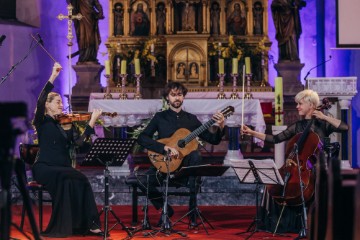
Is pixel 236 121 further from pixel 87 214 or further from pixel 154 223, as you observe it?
pixel 87 214

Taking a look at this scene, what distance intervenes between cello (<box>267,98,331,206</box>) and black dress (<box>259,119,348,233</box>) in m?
0.37

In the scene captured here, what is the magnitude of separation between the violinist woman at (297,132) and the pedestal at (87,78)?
19.8ft

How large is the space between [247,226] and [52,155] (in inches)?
87.5

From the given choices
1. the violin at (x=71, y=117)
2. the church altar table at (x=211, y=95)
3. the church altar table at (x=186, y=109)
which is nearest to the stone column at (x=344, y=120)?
the church altar table at (x=186, y=109)

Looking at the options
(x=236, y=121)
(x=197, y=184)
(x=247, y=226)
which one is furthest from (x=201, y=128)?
(x=236, y=121)

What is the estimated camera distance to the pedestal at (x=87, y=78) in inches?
529

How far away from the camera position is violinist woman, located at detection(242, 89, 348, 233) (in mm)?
7586

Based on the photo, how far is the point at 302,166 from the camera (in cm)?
721

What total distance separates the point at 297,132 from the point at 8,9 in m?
6.75

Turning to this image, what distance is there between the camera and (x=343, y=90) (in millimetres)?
10961

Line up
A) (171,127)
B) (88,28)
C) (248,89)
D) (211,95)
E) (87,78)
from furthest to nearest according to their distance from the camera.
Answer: (87,78) → (88,28) → (211,95) → (248,89) → (171,127)

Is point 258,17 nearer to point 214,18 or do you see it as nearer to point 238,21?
point 238,21

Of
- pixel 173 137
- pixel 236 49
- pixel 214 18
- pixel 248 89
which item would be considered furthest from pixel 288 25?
pixel 173 137

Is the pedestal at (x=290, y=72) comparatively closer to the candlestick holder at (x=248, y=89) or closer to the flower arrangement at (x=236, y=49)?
the flower arrangement at (x=236, y=49)
